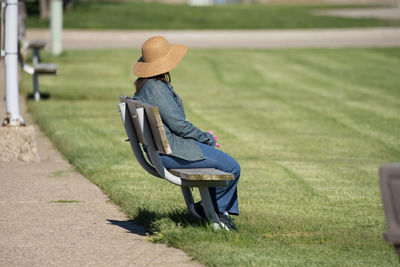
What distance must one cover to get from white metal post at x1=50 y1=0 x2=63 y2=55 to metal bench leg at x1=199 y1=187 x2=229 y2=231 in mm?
15427

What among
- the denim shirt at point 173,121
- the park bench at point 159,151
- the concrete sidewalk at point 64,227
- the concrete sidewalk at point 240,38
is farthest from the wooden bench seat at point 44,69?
the concrete sidewalk at point 240,38

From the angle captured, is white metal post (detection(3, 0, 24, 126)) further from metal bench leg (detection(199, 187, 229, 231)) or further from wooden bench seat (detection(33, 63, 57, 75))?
wooden bench seat (detection(33, 63, 57, 75))

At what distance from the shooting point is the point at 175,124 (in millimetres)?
5621

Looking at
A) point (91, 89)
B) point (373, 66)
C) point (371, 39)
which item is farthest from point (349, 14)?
point (91, 89)

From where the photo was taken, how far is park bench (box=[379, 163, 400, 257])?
3.55 metres

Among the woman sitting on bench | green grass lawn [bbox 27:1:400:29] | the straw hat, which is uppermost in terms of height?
the straw hat

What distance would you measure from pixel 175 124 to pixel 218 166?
469mm

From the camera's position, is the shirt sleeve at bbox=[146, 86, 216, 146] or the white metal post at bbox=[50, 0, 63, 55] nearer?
the shirt sleeve at bbox=[146, 86, 216, 146]

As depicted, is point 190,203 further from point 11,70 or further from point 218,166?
point 11,70

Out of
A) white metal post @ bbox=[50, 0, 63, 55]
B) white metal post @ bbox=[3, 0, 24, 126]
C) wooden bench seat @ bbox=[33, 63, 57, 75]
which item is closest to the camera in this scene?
white metal post @ bbox=[3, 0, 24, 126]

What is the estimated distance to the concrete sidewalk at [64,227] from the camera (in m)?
5.29

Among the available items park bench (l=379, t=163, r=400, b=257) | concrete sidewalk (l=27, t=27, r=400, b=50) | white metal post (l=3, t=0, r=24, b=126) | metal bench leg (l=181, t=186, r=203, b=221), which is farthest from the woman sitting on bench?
concrete sidewalk (l=27, t=27, r=400, b=50)

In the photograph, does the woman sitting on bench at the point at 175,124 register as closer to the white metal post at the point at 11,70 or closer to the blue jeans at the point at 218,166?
the blue jeans at the point at 218,166

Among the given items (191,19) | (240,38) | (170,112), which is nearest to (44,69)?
(170,112)
